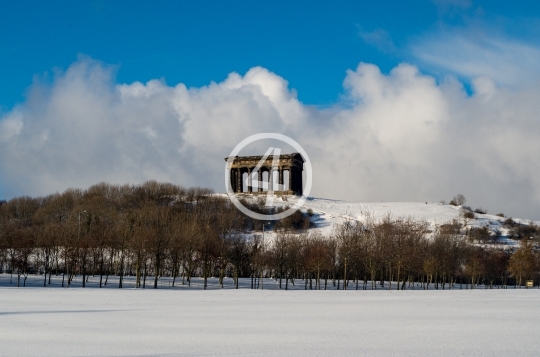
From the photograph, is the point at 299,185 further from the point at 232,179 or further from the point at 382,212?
the point at 382,212

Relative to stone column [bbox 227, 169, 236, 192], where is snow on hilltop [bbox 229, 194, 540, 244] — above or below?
below

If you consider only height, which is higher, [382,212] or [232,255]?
[382,212]

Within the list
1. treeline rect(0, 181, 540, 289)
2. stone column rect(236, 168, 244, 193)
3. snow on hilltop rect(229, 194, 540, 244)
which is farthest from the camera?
stone column rect(236, 168, 244, 193)

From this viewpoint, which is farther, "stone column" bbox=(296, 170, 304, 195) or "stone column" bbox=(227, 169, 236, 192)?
"stone column" bbox=(227, 169, 236, 192)
